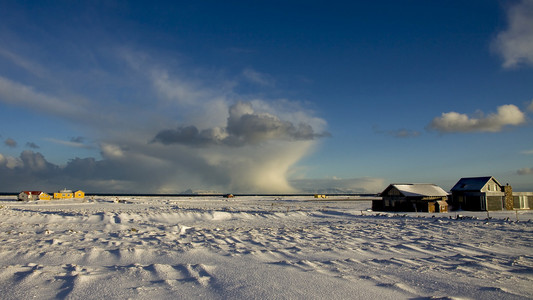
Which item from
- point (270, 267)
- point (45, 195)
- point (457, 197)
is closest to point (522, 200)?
point (457, 197)

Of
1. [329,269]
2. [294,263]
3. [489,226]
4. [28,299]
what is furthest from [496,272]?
[489,226]

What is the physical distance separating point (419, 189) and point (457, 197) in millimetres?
5565

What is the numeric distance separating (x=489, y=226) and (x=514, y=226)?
4.36 feet

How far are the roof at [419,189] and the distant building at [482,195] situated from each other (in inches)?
88.3

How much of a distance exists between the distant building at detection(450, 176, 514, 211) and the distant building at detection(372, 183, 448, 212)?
7.77ft

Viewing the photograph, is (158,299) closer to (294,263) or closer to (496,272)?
(294,263)

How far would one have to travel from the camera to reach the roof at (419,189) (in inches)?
1481

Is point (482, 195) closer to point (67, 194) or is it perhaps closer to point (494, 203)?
point (494, 203)

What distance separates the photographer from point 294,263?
32.1ft

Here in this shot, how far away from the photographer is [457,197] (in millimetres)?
40062

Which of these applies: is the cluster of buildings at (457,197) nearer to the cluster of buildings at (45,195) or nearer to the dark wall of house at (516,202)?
the dark wall of house at (516,202)

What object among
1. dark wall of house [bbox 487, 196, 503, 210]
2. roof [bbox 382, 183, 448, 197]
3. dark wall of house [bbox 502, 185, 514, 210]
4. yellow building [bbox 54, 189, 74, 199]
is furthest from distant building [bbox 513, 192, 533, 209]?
yellow building [bbox 54, 189, 74, 199]

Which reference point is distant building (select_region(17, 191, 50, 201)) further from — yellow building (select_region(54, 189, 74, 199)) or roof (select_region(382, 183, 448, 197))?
roof (select_region(382, 183, 448, 197))

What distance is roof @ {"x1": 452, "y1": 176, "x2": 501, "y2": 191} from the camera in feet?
125
